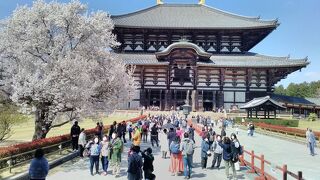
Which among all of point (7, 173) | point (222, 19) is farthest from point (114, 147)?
point (222, 19)

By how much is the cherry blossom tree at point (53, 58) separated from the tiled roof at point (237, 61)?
42.4m

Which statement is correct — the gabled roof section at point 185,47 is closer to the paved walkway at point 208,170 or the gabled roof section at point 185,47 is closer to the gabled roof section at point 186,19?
the gabled roof section at point 186,19

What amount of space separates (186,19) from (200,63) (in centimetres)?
1469

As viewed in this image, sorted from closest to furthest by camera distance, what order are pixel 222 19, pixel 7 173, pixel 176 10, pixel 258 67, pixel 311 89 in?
pixel 7 173, pixel 258 67, pixel 222 19, pixel 176 10, pixel 311 89

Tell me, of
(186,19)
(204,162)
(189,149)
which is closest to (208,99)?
(186,19)

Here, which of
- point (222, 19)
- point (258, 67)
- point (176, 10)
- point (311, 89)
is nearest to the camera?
point (258, 67)

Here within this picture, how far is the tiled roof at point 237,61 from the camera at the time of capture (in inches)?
2579

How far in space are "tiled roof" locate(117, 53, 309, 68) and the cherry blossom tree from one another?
139 ft

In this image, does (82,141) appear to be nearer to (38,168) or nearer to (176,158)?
(176,158)

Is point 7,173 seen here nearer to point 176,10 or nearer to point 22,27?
point 22,27

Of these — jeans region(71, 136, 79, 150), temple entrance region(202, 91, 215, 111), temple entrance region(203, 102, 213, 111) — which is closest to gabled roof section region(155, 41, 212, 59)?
temple entrance region(202, 91, 215, 111)

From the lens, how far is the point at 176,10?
83375 millimetres

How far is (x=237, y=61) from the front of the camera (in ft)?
223

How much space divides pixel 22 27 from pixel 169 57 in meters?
47.0
